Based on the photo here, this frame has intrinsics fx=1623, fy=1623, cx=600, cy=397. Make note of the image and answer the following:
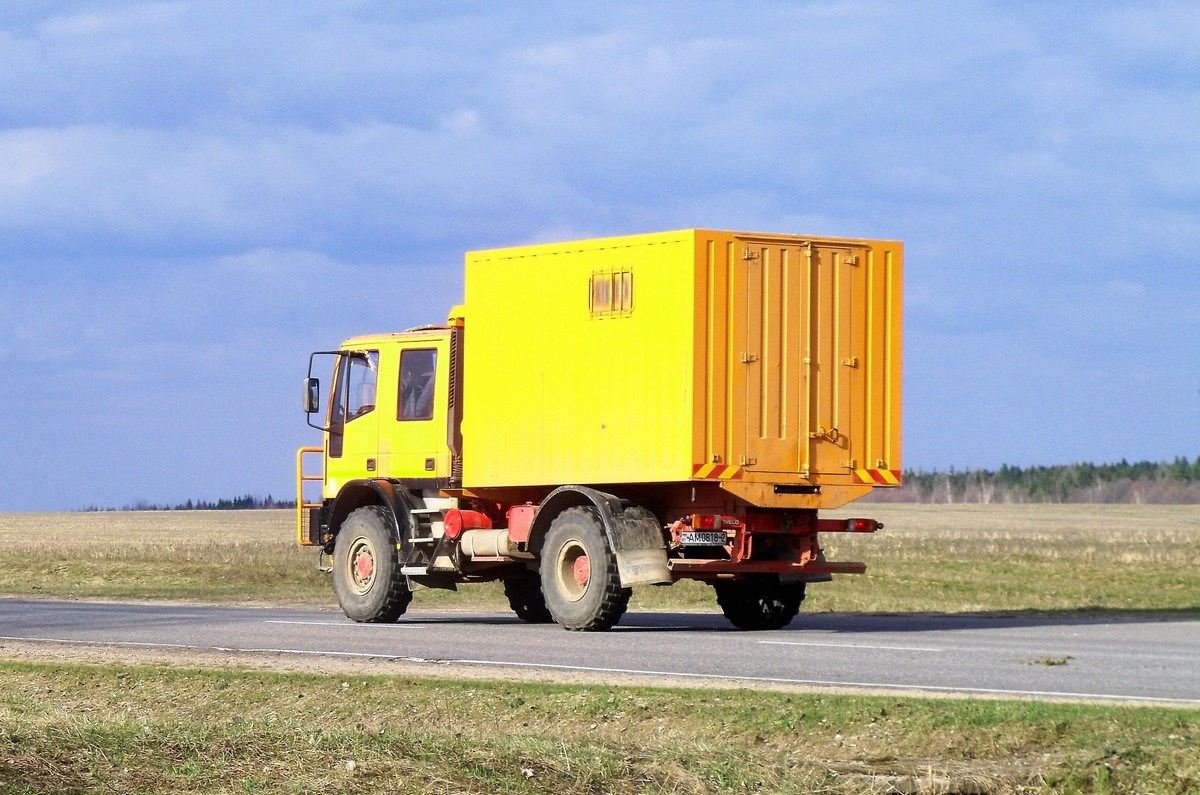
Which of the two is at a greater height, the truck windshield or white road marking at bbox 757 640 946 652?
the truck windshield

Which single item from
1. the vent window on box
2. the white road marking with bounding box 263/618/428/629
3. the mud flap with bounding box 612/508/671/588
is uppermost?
the vent window on box

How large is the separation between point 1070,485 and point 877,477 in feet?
337

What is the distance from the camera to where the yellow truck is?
51.8ft

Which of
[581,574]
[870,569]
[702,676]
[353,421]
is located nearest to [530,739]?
[702,676]

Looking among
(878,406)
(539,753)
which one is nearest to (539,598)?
(878,406)

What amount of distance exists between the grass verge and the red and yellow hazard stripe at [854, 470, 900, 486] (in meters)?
6.48

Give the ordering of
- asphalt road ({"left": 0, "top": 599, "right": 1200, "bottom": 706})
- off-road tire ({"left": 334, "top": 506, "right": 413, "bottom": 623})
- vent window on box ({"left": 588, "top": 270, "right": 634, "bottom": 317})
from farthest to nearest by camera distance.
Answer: off-road tire ({"left": 334, "top": 506, "right": 413, "bottom": 623}), vent window on box ({"left": 588, "top": 270, "right": 634, "bottom": 317}), asphalt road ({"left": 0, "top": 599, "right": 1200, "bottom": 706})

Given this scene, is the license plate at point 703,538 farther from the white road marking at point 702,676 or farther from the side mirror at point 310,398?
the side mirror at point 310,398

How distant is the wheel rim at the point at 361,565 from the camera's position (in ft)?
62.1

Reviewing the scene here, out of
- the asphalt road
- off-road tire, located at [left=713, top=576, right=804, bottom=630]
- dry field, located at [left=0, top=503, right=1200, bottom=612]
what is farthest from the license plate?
dry field, located at [left=0, top=503, right=1200, bottom=612]

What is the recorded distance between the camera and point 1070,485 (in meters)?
114

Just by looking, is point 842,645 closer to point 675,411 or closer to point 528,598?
point 675,411

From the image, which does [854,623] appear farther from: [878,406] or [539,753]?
[539,753]

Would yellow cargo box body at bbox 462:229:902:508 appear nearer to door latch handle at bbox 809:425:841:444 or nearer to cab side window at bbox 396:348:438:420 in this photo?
door latch handle at bbox 809:425:841:444
